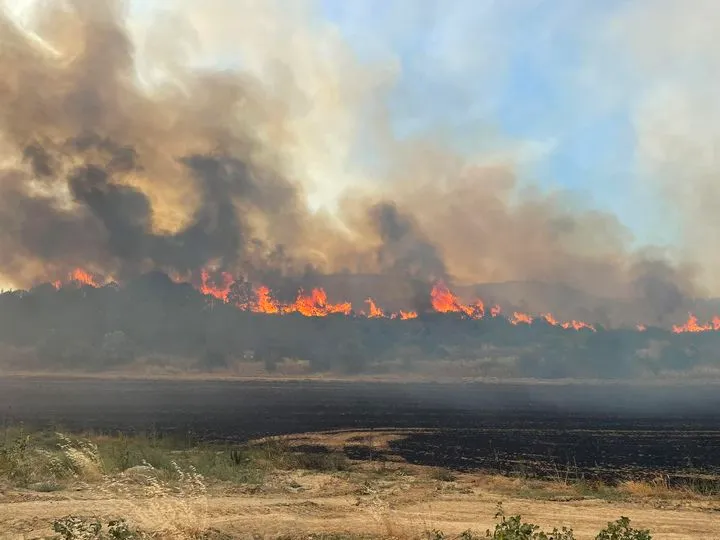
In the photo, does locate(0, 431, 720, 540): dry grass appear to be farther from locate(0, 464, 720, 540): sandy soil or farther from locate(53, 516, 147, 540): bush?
locate(53, 516, 147, 540): bush

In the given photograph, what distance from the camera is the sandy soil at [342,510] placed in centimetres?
2225

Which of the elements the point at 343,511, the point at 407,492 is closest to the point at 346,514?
the point at 343,511

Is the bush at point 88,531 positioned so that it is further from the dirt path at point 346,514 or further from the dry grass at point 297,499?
the dirt path at point 346,514

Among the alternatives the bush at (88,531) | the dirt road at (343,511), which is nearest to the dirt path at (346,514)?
the dirt road at (343,511)

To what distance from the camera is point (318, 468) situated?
4419cm

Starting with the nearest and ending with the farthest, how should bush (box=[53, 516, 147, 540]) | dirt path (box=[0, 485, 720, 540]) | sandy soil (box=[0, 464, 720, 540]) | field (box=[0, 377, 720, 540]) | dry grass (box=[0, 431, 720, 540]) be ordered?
bush (box=[53, 516, 147, 540]) → dirt path (box=[0, 485, 720, 540]) → sandy soil (box=[0, 464, 720, 540]) → dry grass (box=[0, 431, 720, 540]) → field (box=[0, 377, 720, 540])

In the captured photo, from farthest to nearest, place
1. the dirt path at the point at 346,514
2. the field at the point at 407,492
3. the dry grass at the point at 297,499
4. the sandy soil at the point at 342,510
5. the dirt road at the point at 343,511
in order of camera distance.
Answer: the field at the point at 407,492, the dry grass at the point at 297,499, the sandy soil at the point at 342,510, the dirt road at the point at 343,511, the dirt path at the point at 346,514

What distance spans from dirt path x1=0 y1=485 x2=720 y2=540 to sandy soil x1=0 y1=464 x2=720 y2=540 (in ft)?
0.14

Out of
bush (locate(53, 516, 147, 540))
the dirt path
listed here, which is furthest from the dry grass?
bush (locate(53, 516, 147, 540))

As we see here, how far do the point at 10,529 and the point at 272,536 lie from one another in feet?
32.2

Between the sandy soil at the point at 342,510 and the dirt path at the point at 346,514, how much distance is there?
0.04m

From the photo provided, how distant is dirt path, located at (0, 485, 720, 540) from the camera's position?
21875 millimetres

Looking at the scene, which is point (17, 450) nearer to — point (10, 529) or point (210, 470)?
point (210, 470)

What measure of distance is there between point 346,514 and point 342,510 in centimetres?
87
